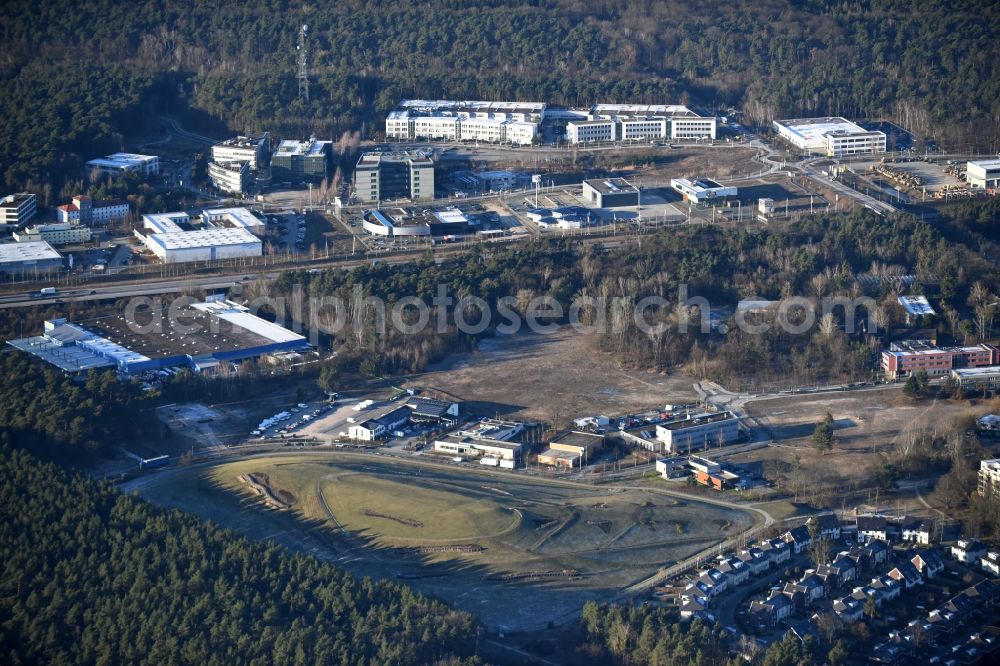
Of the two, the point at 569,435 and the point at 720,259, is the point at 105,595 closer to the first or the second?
the point at 569,435

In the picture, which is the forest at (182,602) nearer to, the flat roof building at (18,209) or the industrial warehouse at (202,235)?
the industrial warehouse at (202,235)

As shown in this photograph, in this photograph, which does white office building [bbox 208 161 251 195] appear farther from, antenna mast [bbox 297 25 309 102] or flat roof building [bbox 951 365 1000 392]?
flat roof building [bbox 951 365 1000 392]

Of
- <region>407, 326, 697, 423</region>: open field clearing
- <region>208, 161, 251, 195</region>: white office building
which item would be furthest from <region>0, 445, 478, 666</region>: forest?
<region>208, 161, 251, 195</region>: white office building

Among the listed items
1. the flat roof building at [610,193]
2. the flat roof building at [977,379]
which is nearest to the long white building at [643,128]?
the flat roof building at [610,193]

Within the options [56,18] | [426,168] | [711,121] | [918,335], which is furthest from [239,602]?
[56,18]

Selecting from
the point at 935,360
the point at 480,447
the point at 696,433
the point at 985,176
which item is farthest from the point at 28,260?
the point at 985,176

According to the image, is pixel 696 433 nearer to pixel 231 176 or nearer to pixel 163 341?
pixel 163 341
